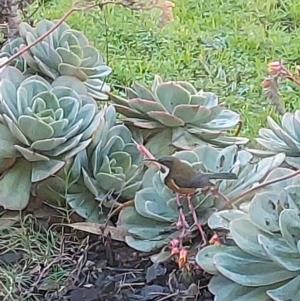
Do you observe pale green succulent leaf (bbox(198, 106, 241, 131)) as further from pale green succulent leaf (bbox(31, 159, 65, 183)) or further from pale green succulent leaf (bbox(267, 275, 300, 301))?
pale green succulent leaf (bbox(267, 275, 300, 301))

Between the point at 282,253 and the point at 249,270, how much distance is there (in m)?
0.05

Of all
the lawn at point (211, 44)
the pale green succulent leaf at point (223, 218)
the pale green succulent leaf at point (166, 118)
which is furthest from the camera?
the lawn at point (211, 44)

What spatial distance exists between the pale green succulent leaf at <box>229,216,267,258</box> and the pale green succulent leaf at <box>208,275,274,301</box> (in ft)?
0.16

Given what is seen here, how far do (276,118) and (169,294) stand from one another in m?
1.26

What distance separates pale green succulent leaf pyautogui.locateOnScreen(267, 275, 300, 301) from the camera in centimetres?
103

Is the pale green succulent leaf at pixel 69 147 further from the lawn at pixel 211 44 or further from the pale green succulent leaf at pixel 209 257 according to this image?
the lawn at pixel 211 44

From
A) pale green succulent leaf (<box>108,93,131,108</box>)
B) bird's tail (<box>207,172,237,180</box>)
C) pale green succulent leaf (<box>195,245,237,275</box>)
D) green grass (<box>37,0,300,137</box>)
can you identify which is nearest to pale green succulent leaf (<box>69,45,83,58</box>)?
pale green succulent leaf (<box>108,93,131,108</box>)

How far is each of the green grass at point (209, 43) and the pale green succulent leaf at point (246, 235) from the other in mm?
1310

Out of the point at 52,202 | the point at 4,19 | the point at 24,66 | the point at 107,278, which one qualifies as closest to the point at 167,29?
the point at 4,19

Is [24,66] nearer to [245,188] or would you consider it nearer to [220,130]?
[220,130]

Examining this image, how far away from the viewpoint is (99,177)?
1.31 metres

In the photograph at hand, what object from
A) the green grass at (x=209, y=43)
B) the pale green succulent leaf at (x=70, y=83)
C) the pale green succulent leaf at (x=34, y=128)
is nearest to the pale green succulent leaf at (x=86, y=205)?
the pale green succulent leaf at (x=34, y=128)

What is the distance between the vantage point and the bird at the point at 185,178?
1171mm

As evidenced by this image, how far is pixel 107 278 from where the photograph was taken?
117 cm
